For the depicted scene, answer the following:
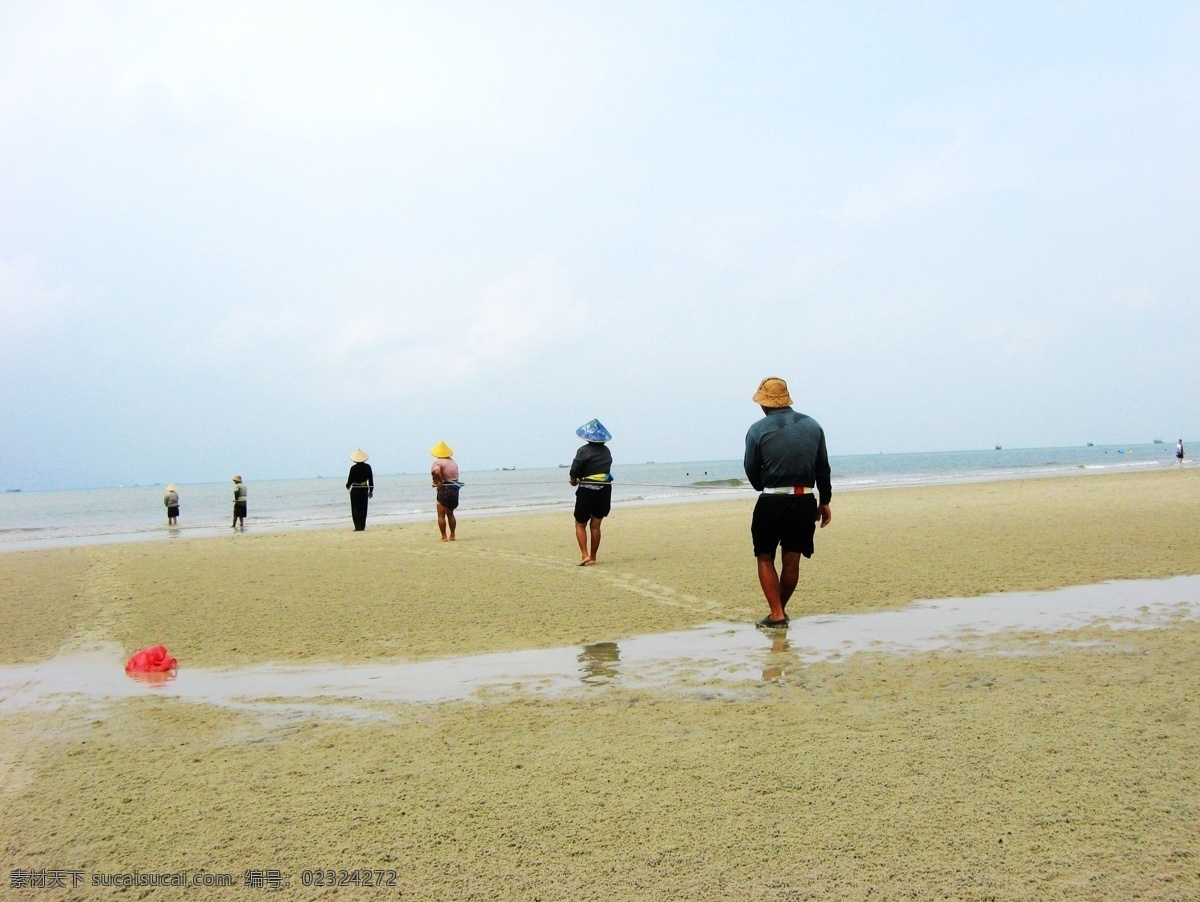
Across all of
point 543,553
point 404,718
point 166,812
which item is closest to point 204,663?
point 404,718

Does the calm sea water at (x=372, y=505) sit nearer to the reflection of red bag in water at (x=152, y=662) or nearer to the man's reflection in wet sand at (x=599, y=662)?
the reflection of red bag in water at (x=152, y=662)

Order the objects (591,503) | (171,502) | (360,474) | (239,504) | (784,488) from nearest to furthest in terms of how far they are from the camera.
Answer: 1. (784,488)
2. (591,503)
3. (360,474)
4. (239,504)
5. (171,502)

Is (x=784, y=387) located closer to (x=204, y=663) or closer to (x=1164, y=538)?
(x=204, y=663)

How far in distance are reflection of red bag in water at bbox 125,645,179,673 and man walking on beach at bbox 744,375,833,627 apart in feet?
13.5

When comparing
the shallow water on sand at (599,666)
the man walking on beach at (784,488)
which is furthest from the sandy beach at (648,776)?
the man walking on beach at (784,488)

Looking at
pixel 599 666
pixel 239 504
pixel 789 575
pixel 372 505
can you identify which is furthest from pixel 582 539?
pixel 372 505

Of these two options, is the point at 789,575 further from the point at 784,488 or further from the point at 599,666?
the point at 599,666

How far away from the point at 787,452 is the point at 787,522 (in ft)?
1.70

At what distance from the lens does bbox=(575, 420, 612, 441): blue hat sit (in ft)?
34.9

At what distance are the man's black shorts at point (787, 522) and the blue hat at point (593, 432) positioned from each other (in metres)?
4.40

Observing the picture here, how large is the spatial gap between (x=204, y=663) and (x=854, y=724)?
438 cm

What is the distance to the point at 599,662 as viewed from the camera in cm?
534

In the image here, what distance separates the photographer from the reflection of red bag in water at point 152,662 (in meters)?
5.66

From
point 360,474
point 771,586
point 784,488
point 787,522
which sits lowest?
point 771,586
